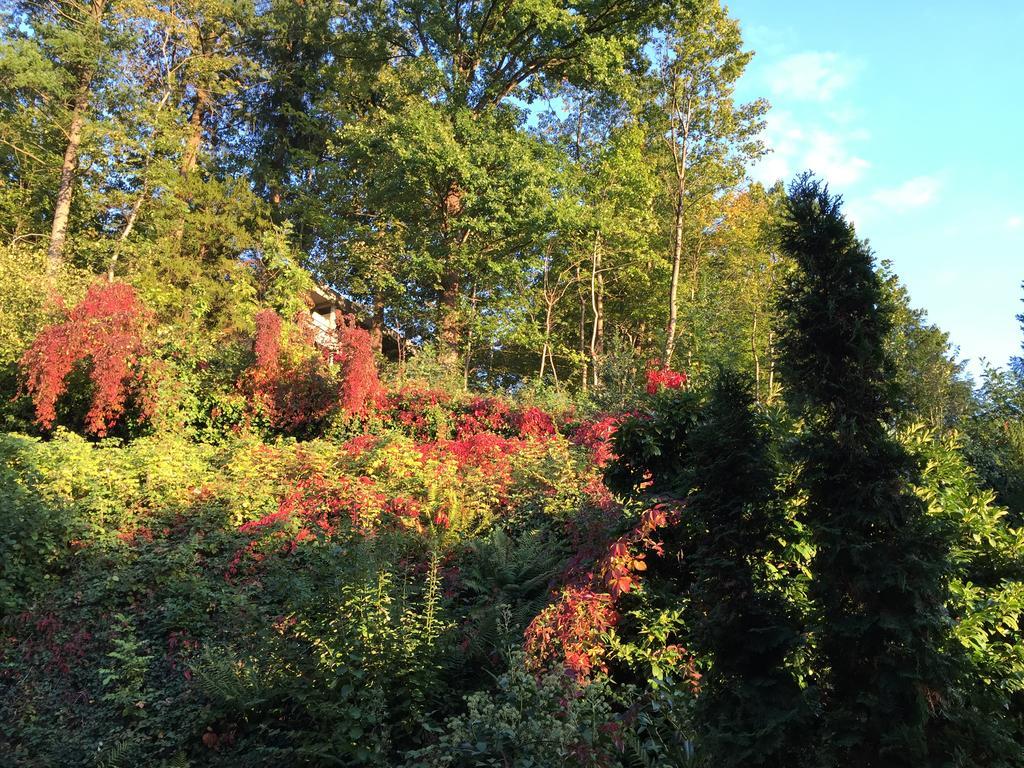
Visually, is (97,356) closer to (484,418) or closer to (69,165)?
(484,418)

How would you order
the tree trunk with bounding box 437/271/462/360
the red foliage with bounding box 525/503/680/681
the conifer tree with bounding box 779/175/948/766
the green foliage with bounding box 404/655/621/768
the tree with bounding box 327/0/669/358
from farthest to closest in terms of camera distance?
the tree trunk with bounding box 437/271/462/360 → the tree with bounding box 327/0/669/358 → the red foliage with bounding box 525/503/680/681 → the green foliage with bounding box 404/655/621/768 → the conifer tree with bounding box 779/175/948/766

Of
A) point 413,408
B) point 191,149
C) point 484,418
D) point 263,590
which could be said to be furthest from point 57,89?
point 263,590

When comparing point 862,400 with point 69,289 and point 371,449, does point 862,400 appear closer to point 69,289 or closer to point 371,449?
point 371,449

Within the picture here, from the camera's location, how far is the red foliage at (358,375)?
11.3m

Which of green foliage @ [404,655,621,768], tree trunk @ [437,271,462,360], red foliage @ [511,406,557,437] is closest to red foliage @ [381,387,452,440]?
red foliage @ [511,406,557,437]

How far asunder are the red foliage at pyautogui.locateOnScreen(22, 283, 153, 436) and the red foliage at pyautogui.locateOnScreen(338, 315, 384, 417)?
10.6 feet

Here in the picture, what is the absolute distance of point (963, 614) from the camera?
126 inches

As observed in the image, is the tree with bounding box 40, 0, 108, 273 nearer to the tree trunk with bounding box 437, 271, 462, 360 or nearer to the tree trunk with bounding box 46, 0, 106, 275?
the tree trunk with bounding box 46, 0, 106, 275

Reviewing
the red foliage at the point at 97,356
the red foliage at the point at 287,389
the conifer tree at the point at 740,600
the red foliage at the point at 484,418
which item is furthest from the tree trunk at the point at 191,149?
the conifer tree at the point at 740,600

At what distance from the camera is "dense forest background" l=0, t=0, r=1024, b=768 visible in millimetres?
2713

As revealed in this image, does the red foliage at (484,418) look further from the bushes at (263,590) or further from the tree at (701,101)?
the tree at (701,101)

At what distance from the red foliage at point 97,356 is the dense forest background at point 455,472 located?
2.5 inches

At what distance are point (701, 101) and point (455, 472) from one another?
18.0 m

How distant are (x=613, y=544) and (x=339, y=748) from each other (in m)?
1.93
